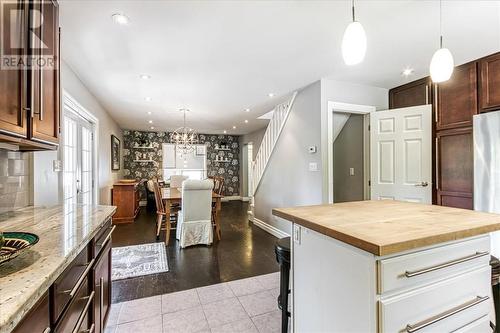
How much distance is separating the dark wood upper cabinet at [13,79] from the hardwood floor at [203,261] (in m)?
1.81

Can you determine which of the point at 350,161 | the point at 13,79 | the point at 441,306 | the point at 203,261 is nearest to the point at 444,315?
the point at 441,306

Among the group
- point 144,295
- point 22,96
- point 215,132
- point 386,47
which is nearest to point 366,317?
point 22,96

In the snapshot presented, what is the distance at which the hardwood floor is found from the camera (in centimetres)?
250

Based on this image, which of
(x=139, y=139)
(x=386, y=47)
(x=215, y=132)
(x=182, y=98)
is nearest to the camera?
(x=386, y=47)

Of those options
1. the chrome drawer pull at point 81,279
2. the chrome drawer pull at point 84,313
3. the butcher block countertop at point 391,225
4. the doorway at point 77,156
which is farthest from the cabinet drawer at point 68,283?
the doorway at point 77,156

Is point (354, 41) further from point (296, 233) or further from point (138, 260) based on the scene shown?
point (138, 260)

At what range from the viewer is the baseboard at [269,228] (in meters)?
4.12

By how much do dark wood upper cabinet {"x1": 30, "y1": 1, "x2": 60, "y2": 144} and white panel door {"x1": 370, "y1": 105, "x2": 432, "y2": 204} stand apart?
3.72m

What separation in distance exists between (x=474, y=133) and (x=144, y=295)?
3960 millimetres

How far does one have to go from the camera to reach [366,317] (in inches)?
37.9

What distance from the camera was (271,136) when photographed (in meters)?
4.87

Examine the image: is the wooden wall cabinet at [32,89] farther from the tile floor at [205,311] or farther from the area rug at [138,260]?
the area rug at [138,260]

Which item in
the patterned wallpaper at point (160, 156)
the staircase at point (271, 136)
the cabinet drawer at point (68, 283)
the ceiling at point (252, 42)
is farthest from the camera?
the patterned wallpaper at point (160, 156)

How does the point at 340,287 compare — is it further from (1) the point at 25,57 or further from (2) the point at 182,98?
(2) the point at 182,98
